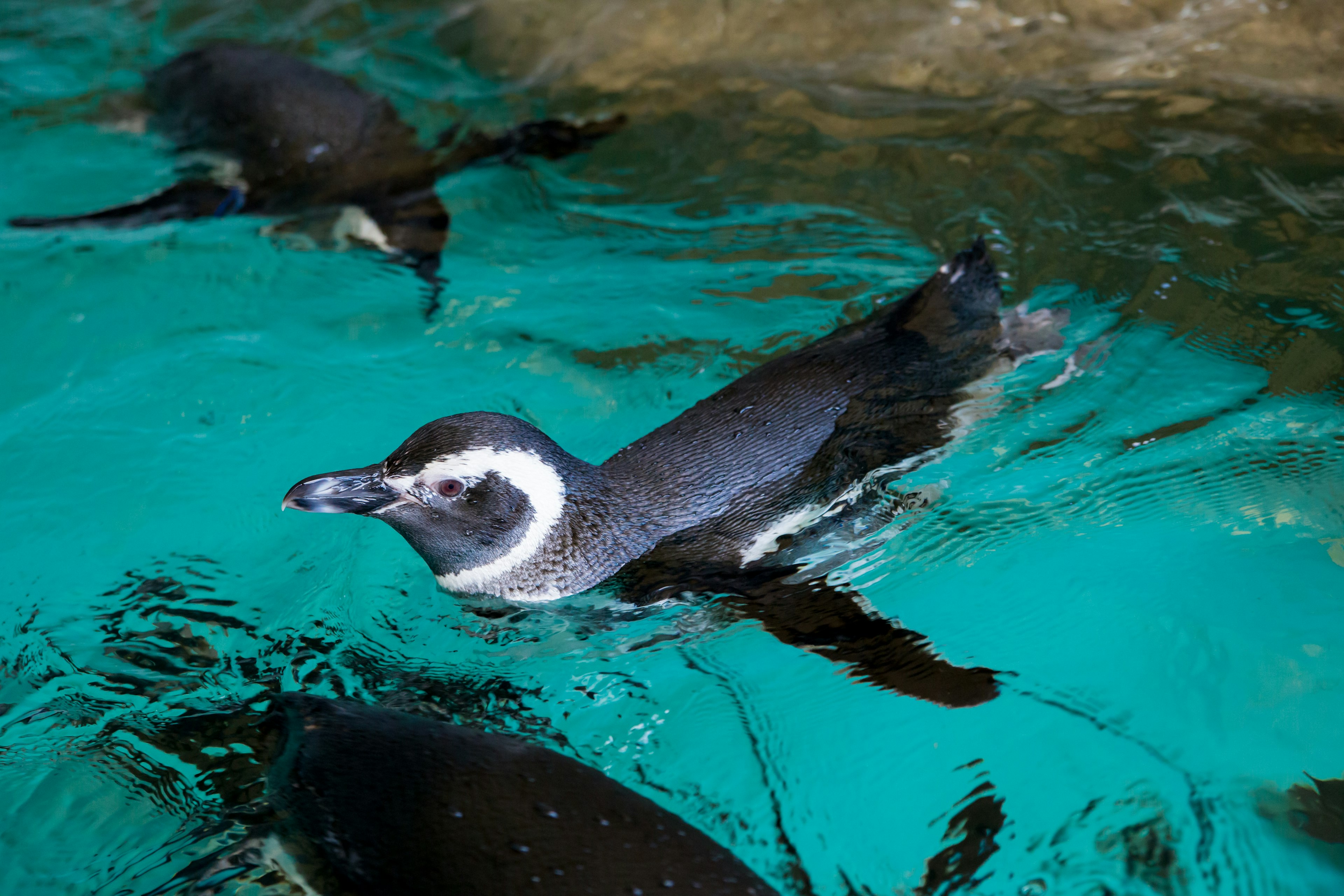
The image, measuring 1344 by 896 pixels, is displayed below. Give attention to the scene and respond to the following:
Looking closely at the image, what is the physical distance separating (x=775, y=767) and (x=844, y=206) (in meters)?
2.78

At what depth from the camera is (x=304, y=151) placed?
16.0 ft

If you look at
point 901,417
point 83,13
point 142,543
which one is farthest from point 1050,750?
point 83,13

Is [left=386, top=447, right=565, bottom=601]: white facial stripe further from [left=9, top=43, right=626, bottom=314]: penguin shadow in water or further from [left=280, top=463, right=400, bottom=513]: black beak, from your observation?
[left=9, top=43, right=626, bottom=314]: penguin shadow in water

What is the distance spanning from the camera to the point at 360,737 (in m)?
2.19

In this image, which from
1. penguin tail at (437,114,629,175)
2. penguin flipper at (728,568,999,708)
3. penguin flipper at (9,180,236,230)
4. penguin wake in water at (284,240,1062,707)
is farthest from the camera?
penguin tail at (437,114,629,175)

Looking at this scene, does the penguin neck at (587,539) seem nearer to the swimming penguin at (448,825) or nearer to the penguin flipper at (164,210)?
the swimming penguin at (448,825)

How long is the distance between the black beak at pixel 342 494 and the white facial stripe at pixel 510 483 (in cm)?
4

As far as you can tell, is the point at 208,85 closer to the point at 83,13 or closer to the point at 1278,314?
the point at 83,13

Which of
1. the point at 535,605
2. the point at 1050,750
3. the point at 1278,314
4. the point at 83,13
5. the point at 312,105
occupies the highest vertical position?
the point at 83,13

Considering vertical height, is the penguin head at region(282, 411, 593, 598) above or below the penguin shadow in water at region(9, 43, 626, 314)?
below

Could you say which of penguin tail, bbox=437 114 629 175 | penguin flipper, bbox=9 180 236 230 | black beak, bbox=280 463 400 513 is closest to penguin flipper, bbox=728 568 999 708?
black beak, bbox=280 463 400 513

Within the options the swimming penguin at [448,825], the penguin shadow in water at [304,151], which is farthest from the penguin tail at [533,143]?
the swimming penguin at [448,825]

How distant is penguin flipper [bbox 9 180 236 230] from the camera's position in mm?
4402

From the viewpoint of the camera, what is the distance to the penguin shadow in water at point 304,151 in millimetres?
4496
